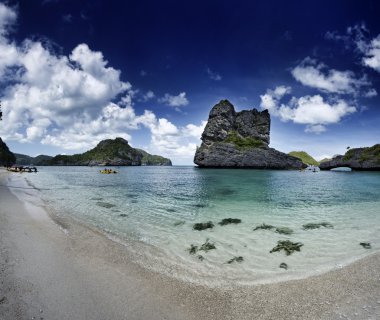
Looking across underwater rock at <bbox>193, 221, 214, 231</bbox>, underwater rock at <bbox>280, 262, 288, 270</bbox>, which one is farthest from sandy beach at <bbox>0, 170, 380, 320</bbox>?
underwater rock at <bbox>193, 221, 214, 231</bbox>

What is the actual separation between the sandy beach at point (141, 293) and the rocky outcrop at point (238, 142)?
418 feet

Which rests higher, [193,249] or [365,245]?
[365,245]

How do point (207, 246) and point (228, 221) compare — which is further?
point (228, 221)

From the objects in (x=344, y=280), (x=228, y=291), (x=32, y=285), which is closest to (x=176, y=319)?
(x=228, y=291)

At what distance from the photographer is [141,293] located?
6766 mm

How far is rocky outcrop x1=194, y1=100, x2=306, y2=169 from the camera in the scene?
5335 inches

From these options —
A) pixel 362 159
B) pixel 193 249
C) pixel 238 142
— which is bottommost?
pixel 193 249

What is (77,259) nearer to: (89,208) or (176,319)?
(176,319)

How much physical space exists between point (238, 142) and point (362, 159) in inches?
2493

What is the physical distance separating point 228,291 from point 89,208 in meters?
17.1

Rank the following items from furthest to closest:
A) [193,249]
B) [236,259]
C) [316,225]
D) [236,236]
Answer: [316,225] < [236,236] < [193,249] < [236,259]

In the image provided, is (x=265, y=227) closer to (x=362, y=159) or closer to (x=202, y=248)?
(x=202, y=248)

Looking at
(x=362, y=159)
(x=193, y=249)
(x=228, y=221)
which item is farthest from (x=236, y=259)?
(x=362, y=159)

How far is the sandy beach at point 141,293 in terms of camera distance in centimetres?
581
